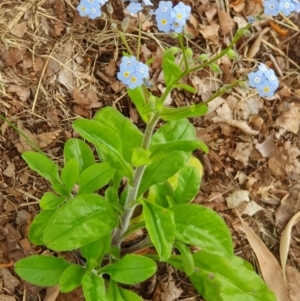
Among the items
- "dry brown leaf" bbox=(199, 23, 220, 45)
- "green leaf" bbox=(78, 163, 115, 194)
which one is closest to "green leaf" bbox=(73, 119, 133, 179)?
"green leaf" bbox=(78, 163, 115, 194)

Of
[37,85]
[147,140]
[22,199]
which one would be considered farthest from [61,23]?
[147,140]

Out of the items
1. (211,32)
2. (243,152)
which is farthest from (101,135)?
(211,32)

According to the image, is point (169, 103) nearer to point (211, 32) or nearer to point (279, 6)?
point (211, 32)

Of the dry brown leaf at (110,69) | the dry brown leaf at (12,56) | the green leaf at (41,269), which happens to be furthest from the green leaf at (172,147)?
the dry brown leaf at (12,56)

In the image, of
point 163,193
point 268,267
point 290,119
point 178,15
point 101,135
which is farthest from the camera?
point 290,119

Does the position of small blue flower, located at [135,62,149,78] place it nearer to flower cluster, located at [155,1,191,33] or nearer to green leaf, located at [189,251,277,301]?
flower cluster, located at [155,1,191,33]

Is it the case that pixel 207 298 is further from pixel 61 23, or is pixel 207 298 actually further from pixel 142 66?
pixel 61 23

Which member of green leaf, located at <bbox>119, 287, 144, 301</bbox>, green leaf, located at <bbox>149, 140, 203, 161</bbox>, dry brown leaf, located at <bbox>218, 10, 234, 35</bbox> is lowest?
green leaf, located at <bbox>119, 287, 144, 301</bbox>
